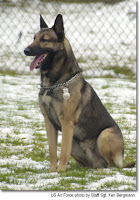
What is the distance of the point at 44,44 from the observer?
13.3ft

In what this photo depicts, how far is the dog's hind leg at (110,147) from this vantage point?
4.32 meters

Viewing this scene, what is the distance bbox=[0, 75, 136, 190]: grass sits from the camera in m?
3.69

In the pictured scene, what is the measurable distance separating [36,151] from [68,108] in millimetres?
1360

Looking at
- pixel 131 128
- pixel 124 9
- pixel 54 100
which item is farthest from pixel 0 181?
pixel 124 9

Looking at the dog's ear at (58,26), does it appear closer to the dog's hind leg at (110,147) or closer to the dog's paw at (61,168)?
the dog's hind leg at (110,147)

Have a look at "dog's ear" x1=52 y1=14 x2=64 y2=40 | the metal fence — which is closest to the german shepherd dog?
"dog's ear" x1=52 y1=14 x2=64 y2=40

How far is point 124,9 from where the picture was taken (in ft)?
49.3

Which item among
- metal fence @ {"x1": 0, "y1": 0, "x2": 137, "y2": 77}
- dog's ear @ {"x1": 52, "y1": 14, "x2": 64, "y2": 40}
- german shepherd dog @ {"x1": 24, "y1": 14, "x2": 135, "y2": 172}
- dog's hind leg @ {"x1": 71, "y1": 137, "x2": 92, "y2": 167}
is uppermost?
metal fence @ {"x1": 0, "y1": 0, "x2": 137, "y2": 77}

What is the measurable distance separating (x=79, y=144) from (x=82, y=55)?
9037 mm

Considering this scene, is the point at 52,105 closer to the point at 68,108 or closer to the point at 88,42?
the point at 68,108

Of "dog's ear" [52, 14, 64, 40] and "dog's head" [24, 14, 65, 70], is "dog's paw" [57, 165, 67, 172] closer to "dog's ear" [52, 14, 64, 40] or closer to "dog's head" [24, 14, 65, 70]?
"dog's head" [24, 14, 65, 70]

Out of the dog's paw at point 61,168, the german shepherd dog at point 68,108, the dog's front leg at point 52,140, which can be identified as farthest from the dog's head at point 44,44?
the dog's paw at point 61,168

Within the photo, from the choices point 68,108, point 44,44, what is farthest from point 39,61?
point 68,108

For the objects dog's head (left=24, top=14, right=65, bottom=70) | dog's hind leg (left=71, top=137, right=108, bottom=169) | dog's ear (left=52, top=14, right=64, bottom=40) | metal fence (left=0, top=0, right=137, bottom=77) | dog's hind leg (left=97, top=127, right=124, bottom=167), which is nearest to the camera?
dog's head (left=24, top=14, right=65, bottom=70)
